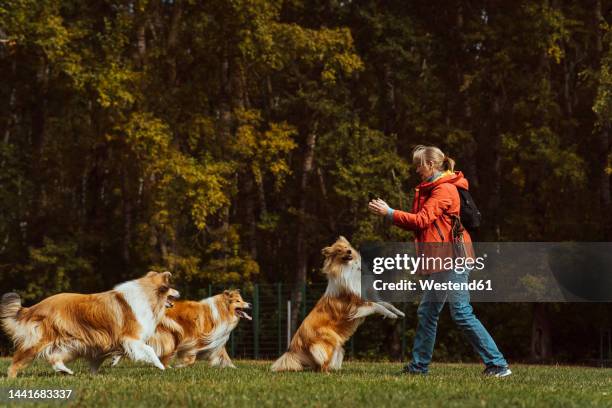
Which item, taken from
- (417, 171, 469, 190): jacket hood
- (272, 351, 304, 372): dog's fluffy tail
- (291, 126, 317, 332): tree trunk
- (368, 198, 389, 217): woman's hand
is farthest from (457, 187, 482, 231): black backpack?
(291, 126, 317, 332): tree trunk

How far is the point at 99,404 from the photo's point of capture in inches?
292

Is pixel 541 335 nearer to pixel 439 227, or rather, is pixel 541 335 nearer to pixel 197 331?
pixel 197 331

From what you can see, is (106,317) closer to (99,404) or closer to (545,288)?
(99,404)

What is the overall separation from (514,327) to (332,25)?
10075 mm

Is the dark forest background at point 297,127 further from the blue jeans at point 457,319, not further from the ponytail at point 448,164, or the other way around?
the blue jeans at point 457,319

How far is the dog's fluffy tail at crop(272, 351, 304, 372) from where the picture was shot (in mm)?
11078

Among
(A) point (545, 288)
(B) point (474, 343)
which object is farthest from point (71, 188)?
(B) point (474, 343)

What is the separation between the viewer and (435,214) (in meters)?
9.79

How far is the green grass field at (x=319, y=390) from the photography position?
24.8ft

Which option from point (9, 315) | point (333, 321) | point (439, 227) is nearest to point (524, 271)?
point (333, 321)

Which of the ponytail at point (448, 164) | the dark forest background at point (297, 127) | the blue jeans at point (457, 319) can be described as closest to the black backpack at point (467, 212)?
the ponytail at point (448, 164)

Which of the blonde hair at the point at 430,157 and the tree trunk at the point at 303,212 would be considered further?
the tree trunk at the point at 303,212

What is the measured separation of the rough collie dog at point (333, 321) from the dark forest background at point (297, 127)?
13217 millimetres

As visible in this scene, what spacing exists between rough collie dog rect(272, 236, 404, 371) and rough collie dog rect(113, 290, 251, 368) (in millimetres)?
2375
